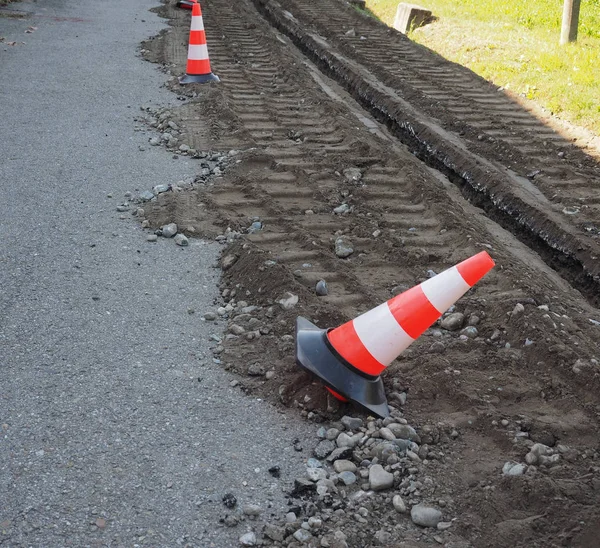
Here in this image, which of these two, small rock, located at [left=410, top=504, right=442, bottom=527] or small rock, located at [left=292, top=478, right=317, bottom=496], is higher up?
small rock, located at [left=410, top=504, right=442, bottom=527]

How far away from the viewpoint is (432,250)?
4840 millimetres

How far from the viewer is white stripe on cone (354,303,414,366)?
125 inches

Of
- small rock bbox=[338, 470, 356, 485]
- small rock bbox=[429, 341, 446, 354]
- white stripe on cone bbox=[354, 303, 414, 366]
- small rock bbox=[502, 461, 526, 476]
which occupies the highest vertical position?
white stripe on cone bbox=[354, 303, 414, 366]

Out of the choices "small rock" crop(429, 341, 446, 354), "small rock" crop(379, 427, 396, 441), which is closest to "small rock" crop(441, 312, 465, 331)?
"small rock" crop(429, 341, 446, 354)

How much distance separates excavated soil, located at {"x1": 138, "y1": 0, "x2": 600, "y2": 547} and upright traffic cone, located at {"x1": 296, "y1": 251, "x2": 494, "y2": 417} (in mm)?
132

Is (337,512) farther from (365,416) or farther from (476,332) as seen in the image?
(476,332)

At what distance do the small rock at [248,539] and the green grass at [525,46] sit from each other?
6190mm

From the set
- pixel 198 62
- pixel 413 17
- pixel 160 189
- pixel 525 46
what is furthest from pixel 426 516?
pixel 413 17

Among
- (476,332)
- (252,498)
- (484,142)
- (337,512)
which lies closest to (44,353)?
(252,498)

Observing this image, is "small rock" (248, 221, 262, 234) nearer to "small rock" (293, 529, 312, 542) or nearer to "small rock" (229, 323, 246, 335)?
"small rock" (229, 323, 246, 335)

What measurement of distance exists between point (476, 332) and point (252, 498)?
5.51ft

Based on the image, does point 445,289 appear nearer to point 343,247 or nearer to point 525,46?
point 343,247

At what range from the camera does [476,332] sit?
3881 millimetres

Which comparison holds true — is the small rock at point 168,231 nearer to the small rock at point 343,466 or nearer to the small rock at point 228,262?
the small rock at point 228,262
